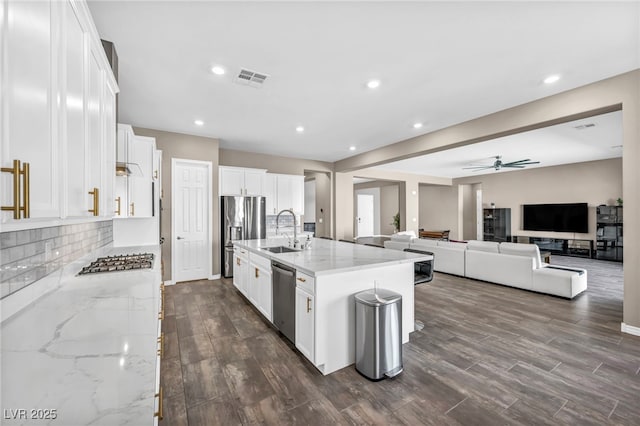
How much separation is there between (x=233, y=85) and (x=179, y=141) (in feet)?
7.62

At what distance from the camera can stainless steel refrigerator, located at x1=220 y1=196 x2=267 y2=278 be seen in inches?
205

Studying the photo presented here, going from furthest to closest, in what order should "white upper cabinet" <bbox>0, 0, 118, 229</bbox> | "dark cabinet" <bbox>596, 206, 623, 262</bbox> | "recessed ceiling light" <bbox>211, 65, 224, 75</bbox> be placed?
"dark cabinet" <bbox>596, 206, 623, 262</bbox>
"recessed ceiling light" <bbox>211, 65, 224, 75</bbox>
"white upper cabinet" <bbox>0, 0, 118, 229</bbox>

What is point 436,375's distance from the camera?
2.16 metres

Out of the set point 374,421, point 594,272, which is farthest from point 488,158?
point 374,421

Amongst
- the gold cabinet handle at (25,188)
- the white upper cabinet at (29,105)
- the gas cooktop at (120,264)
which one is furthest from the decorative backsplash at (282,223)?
the gold cabinet handle at (25,188)

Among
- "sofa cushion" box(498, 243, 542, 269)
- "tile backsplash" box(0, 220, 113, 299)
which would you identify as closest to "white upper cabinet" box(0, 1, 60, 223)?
"tile backsplash" box(0, 220, 113, 299)

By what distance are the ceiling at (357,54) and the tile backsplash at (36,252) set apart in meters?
1.61

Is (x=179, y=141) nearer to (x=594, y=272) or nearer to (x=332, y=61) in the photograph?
(x=332, y=61)

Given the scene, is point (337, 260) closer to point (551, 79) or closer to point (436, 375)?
point (436, 375)

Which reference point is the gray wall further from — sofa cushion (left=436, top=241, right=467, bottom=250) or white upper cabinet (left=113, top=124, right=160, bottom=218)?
white upper cabinet (left=113, top=124, right=160, bottom=218)

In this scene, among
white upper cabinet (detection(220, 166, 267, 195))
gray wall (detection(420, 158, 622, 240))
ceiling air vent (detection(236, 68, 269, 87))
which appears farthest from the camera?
gray wall (detection(420, 158, 622, 240))

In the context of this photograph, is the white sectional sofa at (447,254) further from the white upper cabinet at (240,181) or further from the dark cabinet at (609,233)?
the dark cabinet at (609,233)

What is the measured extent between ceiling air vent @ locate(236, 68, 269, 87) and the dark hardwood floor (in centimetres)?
277

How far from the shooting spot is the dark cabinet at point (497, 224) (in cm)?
929
